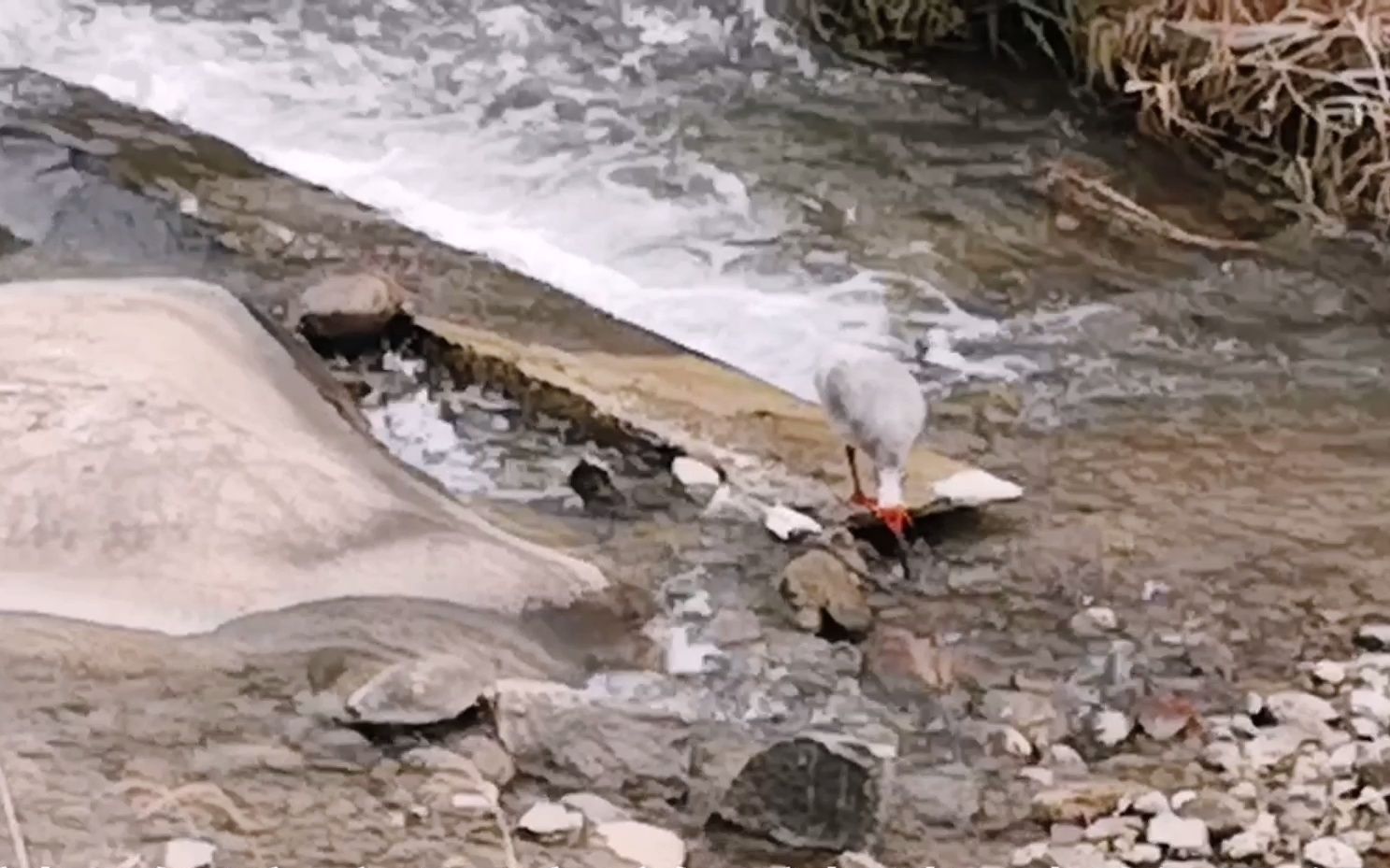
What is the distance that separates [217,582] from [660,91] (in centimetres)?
368

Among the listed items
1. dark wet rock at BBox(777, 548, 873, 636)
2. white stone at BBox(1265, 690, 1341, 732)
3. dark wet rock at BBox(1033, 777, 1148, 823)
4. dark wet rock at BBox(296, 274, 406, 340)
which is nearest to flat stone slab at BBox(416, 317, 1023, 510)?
dark wet rock at BBox(296, 274, 406, 340)

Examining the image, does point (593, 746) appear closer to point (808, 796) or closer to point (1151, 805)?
point (808, 796)

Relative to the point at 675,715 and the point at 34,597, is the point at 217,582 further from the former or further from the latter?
the point at 675,715

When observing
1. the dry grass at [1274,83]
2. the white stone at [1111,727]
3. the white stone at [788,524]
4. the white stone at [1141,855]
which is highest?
the dry grass at [1274,83]

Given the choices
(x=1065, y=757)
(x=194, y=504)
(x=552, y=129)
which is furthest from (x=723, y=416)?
(x=552, y=129)

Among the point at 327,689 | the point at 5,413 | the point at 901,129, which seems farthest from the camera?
the point at 901,129

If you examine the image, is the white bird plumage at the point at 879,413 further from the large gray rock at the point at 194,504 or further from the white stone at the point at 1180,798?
the white stone at the point at 1180,798

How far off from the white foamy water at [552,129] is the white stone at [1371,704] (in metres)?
1.60

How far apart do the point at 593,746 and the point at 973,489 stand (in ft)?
4.13

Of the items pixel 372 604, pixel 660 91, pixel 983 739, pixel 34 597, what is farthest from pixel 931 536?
pixel 660 91

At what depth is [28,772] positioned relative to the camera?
9.82 feet

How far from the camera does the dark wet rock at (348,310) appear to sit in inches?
183

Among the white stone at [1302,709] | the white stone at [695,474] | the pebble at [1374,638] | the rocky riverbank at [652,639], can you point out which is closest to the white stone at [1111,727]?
the rocky riverbank at [652,639]

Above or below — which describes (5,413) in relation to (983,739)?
above
